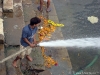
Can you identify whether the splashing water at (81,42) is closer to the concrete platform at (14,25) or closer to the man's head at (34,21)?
the concrete platform at (14,25)

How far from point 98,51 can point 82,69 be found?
1.24m

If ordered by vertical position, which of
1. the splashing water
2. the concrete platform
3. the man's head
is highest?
the man's head

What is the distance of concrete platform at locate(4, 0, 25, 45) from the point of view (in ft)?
25.7

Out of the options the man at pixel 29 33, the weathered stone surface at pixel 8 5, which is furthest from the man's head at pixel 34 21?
the weathered stone surface at pixel 8 5

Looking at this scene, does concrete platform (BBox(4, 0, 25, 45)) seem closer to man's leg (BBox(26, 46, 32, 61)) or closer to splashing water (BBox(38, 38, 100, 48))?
man's leg (BBox(26, 46, 32, 61))

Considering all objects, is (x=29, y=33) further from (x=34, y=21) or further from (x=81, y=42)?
(x=81, y=42)

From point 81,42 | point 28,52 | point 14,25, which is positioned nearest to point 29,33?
point 28,52

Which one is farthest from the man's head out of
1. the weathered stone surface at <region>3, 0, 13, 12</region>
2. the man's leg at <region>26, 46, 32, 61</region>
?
the weathered stone surface at <region>3, 0, 13, 12</region>

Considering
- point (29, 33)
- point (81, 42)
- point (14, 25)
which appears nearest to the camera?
point (29, 33)

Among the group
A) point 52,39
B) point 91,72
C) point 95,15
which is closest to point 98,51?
point 91,72

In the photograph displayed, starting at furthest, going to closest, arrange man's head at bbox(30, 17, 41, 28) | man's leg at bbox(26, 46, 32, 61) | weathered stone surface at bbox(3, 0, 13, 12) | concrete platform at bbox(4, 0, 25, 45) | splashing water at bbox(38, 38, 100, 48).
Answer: weathered stone surface at bbox(3, 0, 13, 12) < splashing water at bbox(38, 38, 100, 48) < concrete platform at bbox(4, 0, 25, 45) < man's leg at bbox(26, 46, 32, 61) < man's head at bbox(30, 17, 41, 28)

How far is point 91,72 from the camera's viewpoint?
7812 millimetres

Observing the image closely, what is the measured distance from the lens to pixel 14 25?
844 cm

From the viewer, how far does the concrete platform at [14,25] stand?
7.83 m
